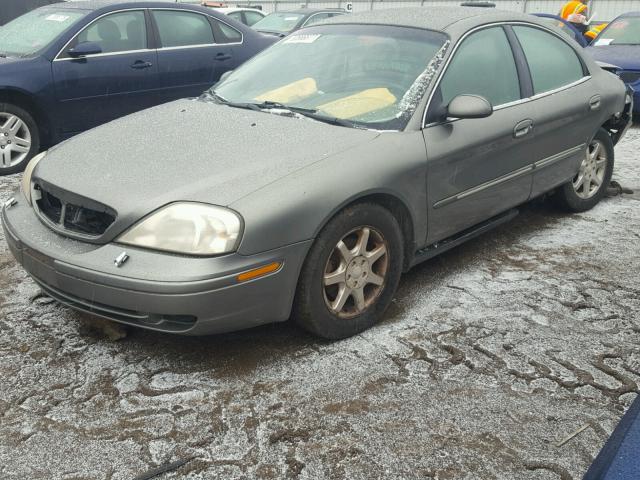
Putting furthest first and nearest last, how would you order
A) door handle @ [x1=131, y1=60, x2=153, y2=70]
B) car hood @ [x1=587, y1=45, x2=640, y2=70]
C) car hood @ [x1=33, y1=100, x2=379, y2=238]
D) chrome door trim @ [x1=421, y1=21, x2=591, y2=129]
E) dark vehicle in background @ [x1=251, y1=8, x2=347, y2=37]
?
Result: dark vehicle in background @ [x1=251, y1=8, x2=347, y2=37], car hood @ [x1=587, y1=45, x2=640, y2=70], door handle @ [x1=131, y1=60, x2=153, y2=70], chrome door trim @ [x1=421, y1=21, x2=591, y2=129], car hood @ [x1=33, y1=100, x2=379, y2=238]

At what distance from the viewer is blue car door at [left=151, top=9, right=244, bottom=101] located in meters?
7.01

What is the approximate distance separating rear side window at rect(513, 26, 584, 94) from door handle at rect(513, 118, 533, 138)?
0.28 metres

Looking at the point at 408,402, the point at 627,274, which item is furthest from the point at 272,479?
the point at 627,274

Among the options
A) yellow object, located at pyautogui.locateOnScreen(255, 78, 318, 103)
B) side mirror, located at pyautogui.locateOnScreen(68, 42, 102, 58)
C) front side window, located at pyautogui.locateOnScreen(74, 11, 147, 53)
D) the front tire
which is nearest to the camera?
the front tire

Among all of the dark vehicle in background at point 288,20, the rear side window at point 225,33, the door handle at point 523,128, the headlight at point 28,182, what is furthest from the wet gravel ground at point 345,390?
the dark vehicle in background at point 288,20

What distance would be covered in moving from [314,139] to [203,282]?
0.98 m

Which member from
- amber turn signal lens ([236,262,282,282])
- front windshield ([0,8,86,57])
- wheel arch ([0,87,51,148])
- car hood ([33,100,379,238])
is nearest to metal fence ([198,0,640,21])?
front windshield ([0,8,86,57])

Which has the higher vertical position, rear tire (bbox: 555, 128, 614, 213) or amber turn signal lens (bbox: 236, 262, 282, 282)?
amber turn signal lens (bbox: 236, 262, 282, 282)

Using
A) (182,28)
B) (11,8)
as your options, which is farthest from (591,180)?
(11,8)

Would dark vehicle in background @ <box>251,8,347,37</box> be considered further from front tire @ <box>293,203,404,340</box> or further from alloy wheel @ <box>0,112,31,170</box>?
front tire @ <box>293,203,404,340</box>

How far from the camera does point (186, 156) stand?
3242mm

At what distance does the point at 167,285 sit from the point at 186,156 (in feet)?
2.52

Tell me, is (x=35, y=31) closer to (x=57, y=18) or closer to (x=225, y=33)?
(x=57, y=18)

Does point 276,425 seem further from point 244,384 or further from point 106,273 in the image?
point 106,273
